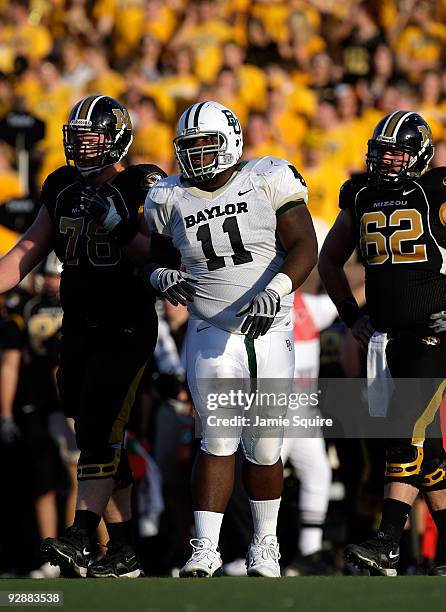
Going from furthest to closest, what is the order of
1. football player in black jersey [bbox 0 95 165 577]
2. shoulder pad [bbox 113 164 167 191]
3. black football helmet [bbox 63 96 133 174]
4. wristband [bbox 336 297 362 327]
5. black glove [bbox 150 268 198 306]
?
wristband [bbox 336 297 362 327]
shoulder pad [bbox 113 164 167 191]
black football helmet [bbox 63 96 133 174]
football player in black jersey [bbox 0 95 165 577]
black glove [bbox 150 268 198 306]

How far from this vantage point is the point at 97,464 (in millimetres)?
6316

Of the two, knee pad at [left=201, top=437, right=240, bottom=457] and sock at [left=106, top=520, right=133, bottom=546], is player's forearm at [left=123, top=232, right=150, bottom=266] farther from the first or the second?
sock at [left=106, top=520, right=133, bottom=546]

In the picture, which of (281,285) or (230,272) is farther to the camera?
(230,272)

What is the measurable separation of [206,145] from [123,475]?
168cm

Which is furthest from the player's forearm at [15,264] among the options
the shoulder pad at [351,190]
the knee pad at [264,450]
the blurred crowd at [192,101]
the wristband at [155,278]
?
the blurred crowd at [192,101]

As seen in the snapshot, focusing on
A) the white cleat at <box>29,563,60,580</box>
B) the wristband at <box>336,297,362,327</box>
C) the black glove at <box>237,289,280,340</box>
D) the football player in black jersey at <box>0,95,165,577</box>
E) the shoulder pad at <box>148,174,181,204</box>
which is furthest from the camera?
the white cleat at <box>29,563,60,580</box>

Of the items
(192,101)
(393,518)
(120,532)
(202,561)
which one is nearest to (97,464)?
(120,532)

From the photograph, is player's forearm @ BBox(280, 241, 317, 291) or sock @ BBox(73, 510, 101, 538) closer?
player's forearm @ BBox(280, 241, 317, 291)

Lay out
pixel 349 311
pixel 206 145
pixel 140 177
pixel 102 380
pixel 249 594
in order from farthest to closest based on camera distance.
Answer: pixel 349 311, pixel 140 177, pixel 102 380, pixel 206 145, pixel 249 594

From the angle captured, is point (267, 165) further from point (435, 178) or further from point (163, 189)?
point (435, 178)

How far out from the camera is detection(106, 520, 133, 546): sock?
655 cm

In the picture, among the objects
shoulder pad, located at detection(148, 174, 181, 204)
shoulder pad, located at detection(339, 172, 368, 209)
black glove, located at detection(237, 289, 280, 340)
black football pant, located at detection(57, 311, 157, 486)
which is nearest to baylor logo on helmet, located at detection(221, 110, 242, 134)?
shoulder pad, located at detection(148, 174, 181, 204)

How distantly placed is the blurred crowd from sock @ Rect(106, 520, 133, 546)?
1952 millimetres

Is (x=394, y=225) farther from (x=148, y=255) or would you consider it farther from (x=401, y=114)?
(x=148, y=255)
